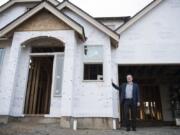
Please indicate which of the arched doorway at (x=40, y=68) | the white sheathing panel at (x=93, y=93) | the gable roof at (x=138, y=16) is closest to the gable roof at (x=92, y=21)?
the white sheathing panel at (x=93, y=93)

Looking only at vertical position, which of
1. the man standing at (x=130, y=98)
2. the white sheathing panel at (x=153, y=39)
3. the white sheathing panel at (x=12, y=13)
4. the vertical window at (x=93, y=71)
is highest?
the white sheathing panel at (x=12, y=13)

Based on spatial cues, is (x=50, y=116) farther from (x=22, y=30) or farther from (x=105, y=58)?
(x=22, y=30)

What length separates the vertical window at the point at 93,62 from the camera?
9443mm

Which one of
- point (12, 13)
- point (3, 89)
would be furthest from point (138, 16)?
point (3, 89)

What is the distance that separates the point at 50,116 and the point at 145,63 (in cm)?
516

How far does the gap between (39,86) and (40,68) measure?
39.6 inches

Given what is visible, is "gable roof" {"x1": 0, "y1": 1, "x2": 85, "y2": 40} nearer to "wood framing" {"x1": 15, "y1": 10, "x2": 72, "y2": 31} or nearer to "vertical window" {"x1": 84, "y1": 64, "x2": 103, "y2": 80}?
"wood framing" {"x1": 15, "y1": 10, "x2": 72, "y2": 31}

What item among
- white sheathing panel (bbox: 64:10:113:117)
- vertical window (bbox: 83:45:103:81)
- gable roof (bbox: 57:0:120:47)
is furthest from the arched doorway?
gable roof (bbox: 57:0:120:47)

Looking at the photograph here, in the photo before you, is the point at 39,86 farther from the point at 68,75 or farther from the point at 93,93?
the point at 93,93

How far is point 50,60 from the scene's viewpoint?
37.5 ft

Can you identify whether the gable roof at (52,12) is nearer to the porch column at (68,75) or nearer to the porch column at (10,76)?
the porch column at (68,75)

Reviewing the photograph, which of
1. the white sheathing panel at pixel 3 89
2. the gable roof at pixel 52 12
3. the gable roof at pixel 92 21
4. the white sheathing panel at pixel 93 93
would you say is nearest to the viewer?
the white sheathing panel at pixel 3 89

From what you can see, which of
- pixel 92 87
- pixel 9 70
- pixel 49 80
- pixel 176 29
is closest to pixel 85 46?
pixel 92 87

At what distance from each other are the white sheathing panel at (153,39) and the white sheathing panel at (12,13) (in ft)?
20.5
